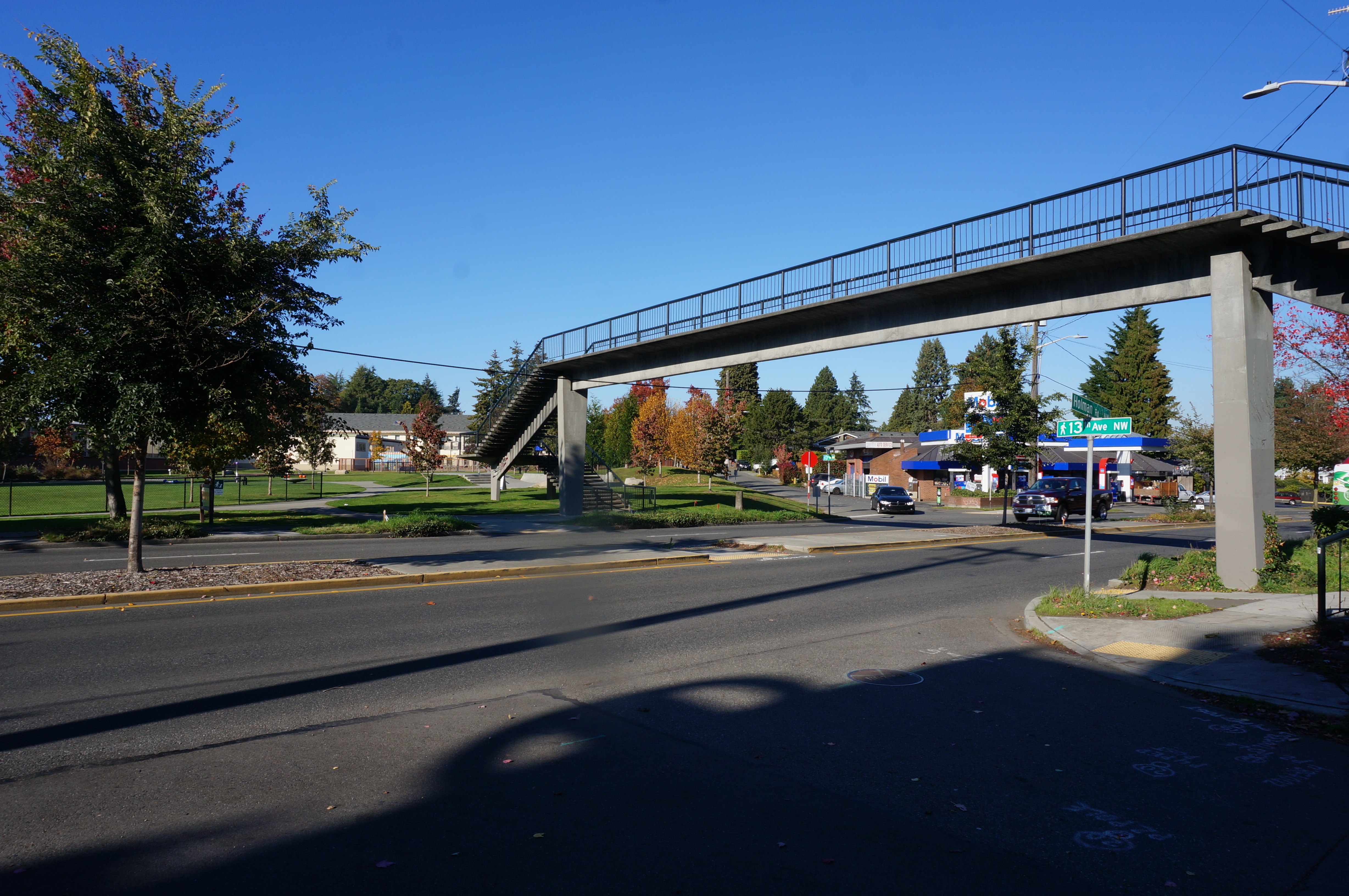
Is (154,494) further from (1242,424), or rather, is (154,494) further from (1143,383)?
(1143,383)

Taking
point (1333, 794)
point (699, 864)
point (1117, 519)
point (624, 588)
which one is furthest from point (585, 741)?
point (1117, 519)

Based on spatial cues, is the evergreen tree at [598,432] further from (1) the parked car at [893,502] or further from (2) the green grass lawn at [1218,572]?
(2) the green grass lawn at [1218,572]

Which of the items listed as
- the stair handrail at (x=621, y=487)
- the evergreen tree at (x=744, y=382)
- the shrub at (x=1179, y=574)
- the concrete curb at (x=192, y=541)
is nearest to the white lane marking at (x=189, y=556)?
the concrete curb at (x=192, y=541)

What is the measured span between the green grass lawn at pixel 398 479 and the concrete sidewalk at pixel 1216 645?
49.4 metres

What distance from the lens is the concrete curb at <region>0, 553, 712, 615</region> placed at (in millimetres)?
11312

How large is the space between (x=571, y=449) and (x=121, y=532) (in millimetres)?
15422

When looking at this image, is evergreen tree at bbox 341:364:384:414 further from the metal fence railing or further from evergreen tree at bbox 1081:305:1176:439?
evergreen tree at bbox 1081:305:1176:439

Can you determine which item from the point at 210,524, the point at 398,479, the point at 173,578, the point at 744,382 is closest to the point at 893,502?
the point at 210,524

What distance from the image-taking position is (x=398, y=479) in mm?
70250

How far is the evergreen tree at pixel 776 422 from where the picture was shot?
98.1 meters

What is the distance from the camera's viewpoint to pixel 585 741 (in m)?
6.12

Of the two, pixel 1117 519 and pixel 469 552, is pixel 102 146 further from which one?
pixel 1117 519

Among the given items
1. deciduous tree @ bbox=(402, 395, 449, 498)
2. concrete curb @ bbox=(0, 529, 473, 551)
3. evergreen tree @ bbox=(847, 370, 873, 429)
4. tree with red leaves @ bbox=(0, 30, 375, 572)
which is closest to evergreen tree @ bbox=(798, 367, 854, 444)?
evergreen tree @ bbox=(847, 370, 873, 429)

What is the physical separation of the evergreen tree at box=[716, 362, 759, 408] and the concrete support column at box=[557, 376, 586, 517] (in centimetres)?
6484
